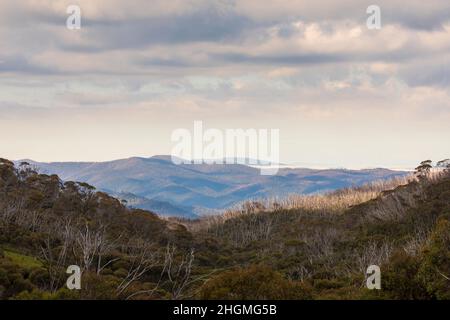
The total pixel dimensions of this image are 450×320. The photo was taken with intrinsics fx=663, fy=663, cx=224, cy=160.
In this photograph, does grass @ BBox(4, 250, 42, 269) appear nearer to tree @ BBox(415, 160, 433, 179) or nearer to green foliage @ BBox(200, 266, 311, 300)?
green foliage @ BBox(200, 266, 311, 300)

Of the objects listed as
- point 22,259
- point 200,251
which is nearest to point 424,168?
point 200,251

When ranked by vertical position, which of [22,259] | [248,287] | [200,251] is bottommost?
[200,251]

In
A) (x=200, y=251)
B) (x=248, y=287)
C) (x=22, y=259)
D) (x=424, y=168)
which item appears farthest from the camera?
(x=424, y=168)

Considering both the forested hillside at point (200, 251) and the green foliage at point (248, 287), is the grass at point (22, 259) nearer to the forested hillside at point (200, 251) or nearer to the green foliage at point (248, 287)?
the forested hillside at point (200, 251)

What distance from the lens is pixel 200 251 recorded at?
6059 cm

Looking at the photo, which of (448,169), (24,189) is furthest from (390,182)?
(24,189)

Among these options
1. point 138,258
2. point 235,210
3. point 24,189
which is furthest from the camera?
point 235,210

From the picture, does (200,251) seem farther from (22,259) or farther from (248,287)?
(248,287)

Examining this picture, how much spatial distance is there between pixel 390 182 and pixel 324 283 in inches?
4039

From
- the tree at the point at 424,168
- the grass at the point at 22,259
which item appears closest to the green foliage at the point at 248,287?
the grass at the point at 22,259

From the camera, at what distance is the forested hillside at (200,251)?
19.5 m

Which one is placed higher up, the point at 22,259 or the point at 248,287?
the point at 22,259
